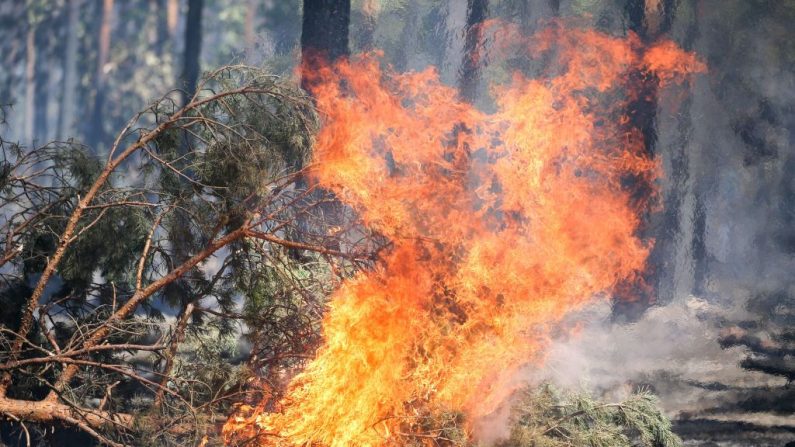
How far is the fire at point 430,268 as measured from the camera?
9.15 meters

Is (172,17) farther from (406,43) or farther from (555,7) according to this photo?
(555,7)

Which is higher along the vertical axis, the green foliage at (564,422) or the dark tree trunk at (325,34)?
the dark tree trunk at (325,34)

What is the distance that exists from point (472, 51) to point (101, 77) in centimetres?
1138

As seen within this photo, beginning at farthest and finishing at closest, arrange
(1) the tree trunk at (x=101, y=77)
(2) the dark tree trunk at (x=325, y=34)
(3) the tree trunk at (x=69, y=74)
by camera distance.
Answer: (3) the tree trunk at (x=69, y=74)
(1) the tree trunk at (x=101, y=77)
(2) the dark tree trunk at (x=325, y=34)

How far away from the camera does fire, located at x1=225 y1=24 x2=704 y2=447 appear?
9148 millimetres

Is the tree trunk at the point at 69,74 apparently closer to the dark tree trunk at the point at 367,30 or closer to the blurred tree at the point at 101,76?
the blurred tree at the point at 101,76

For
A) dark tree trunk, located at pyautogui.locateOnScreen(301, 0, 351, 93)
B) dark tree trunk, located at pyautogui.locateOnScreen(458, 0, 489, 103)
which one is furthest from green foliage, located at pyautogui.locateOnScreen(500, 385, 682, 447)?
dark tree trunk, located at pyautogui.locateOnScreen(458, 0, 489, 103)

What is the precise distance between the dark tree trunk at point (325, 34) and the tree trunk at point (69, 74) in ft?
33.2

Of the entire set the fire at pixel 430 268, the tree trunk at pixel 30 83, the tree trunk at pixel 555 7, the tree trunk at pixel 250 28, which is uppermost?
the tree trunk at pixel 555 7

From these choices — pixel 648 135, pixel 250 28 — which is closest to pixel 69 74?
pixel 250 28

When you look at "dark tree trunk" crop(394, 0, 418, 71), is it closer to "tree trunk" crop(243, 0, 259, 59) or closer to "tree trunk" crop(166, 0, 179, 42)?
"tree trunk" crop(243, 0, 259, 59)

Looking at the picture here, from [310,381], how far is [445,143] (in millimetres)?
8444

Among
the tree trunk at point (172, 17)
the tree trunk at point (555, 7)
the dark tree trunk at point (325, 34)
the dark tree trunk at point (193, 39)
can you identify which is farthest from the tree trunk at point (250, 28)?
the tree trunk at point (555, 7)

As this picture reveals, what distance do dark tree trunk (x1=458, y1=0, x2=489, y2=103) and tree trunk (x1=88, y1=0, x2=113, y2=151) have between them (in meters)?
10.8
